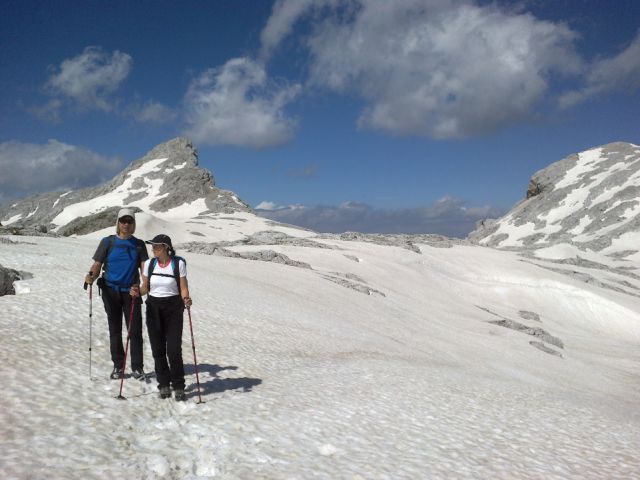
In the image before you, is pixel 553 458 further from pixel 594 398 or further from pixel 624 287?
pixel 624 287

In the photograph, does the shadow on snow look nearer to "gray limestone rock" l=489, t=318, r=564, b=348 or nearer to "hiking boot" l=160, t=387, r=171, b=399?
"hiking boot" l=160, t=387, r=171, b=399

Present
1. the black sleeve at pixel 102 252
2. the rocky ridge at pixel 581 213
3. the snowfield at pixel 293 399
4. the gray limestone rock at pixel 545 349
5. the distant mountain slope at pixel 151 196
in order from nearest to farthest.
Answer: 1. the snowfield at pixel 293 399
2. the black sleeve at pixel 102 252
3. the gray limestone rock at pixel 545 349
4. the rocky ridge at pixel 581 213
5. the distant mountain slope at pixel 151 196

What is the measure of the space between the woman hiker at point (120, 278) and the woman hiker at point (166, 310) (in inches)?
34.3

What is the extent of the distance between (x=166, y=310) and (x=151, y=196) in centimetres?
15239

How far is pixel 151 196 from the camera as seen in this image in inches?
5989

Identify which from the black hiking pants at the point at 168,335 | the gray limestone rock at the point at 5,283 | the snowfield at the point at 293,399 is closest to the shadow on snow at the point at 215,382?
the snowfield at the point at 293,399

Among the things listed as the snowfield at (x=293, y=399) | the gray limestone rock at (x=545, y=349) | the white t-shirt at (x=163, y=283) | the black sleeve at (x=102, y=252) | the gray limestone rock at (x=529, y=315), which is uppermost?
the black sleeve at (x=102, y=252)

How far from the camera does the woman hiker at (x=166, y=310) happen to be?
9.45 m

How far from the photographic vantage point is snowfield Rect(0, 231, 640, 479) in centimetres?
741

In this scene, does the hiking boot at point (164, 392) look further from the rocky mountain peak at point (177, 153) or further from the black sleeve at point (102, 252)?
the rocky mountain peak at point (177, 153)

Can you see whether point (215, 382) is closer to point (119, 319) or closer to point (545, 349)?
point (119, 319)

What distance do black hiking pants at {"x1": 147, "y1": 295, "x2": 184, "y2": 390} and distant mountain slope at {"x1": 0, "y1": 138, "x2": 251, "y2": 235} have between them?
409 ft

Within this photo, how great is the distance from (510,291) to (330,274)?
24.4m

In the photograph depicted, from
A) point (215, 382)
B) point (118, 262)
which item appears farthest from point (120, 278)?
point (215, 382)
